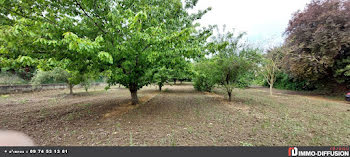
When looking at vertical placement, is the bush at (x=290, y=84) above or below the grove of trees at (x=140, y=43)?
below

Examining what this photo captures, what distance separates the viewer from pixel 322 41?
36.5 ft

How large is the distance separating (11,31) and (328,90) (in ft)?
79.0

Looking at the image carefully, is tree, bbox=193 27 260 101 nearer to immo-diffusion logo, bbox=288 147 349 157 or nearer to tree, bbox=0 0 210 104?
tree, bbox=0 0 210 104

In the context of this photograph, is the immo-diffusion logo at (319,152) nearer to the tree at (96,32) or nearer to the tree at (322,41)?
the tree at (96,32)

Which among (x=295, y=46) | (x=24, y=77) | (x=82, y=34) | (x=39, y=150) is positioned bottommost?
(x=39, y=150)

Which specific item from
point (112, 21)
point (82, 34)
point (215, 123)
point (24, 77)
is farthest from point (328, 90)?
point (24, 77)

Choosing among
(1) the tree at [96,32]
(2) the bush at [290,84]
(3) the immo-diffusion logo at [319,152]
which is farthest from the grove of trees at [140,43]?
(2) the bush at [290,84]

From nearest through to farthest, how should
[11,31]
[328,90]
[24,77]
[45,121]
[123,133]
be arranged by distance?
1. [11,31]
2. [123,133]
3. [45,121]
4. [328,90]
5. [24,77]

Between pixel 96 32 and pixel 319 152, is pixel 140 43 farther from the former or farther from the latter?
pixel 319 152

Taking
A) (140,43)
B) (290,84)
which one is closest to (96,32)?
(140,43)

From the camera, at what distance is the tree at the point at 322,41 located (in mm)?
10602

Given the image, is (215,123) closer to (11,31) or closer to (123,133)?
(123,133)

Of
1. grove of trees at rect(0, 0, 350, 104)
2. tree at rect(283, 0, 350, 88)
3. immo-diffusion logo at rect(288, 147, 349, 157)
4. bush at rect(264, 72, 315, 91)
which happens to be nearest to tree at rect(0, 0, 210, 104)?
grove of trees at rect(0, 0, 350, 104)

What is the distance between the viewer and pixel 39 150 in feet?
9.65
